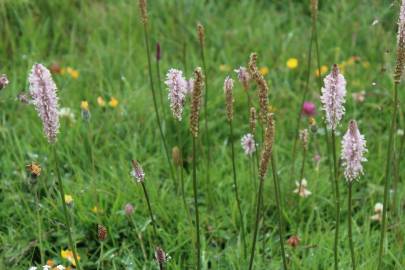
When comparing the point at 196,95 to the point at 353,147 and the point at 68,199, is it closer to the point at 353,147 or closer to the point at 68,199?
the point at 353,147

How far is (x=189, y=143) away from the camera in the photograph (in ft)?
10.5

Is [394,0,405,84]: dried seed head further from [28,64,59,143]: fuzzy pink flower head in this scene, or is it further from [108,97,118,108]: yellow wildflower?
[108,97,118,108]: yellow wildflower

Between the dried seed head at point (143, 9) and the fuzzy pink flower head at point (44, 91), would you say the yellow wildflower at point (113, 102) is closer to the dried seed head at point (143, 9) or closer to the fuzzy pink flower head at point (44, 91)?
the dried seed head at point (143, 9)

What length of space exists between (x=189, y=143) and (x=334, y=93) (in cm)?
160

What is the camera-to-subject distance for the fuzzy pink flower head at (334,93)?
1.66 meters

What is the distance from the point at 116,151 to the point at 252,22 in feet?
4.89

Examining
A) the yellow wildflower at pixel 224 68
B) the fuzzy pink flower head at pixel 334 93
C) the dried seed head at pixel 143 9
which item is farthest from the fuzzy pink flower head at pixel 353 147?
the yellow wildflower at pixel 224 68

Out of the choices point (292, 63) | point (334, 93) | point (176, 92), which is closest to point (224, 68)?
point (292, 63)

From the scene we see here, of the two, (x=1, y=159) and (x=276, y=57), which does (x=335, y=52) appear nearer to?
(x=276, y=57)

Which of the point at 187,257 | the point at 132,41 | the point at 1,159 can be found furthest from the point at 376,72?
the point at 1,159

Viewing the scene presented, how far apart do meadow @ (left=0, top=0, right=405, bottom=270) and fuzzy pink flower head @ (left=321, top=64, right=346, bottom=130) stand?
0.15 meters

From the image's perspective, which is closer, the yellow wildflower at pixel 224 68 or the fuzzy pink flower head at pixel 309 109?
the fuzzy pink flower head at pixel 309 109

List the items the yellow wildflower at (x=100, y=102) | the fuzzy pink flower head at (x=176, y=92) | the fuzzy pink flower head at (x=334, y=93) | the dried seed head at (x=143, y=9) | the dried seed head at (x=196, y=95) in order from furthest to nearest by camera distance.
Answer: the yellow wildflower at (x=100, y=102) → the dried seed head at (x=143, y=9) → the fuzzy pink flower head at (x=176, y=92) → the fuzzy pink flower head at (x=334, y=93) → the dried seed head at (x=196, y=95)

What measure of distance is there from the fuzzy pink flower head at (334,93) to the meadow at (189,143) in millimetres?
154
